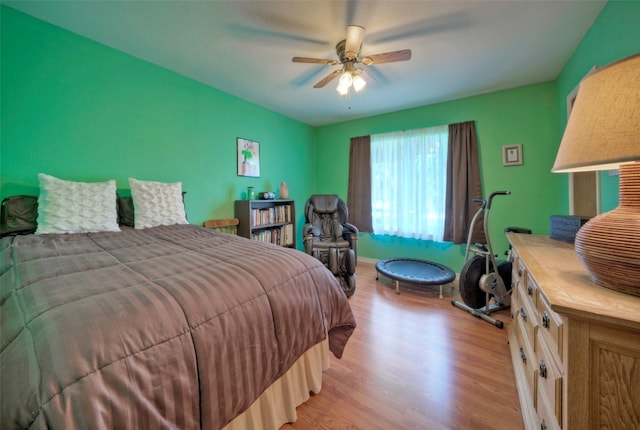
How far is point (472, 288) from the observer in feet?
7.70

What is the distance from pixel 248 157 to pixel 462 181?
298cm

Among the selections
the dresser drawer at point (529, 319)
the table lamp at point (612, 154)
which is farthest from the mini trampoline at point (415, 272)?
the table lamp at point (612, 154)

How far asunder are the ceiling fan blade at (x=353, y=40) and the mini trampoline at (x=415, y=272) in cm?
236

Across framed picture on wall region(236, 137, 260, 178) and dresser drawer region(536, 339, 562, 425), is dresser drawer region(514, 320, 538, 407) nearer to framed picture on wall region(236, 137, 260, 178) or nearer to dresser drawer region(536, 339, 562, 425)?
dresser drawer region(536, 339, 562, 425)

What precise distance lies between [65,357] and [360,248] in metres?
3.91

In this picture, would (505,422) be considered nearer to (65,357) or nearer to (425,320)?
(425,320)

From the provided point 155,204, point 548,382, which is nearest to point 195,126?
point 155,204

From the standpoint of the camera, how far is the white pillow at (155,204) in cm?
199

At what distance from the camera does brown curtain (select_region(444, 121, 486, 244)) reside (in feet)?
10.2

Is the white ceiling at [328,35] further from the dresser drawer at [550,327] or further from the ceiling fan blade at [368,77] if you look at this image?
the dresser drawer at [550,327]

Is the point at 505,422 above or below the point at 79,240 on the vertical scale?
below

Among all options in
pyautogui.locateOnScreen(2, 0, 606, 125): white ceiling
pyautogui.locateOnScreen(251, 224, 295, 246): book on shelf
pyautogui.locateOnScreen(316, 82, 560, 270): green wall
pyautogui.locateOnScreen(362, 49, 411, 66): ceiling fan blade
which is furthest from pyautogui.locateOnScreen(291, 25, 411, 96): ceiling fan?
pyautogui.locateOnScreen(251, 224, 295, 246): book on shelf

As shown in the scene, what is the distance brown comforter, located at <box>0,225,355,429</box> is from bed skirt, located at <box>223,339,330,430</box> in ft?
0.44

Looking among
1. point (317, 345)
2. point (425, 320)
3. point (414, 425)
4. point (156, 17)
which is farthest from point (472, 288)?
point (156, 17)
